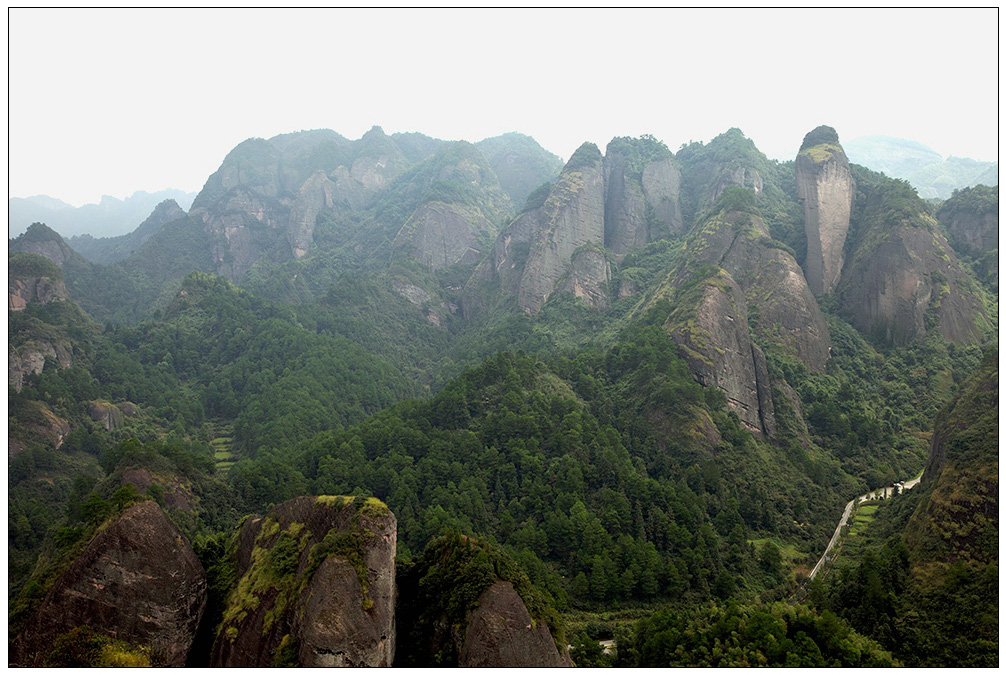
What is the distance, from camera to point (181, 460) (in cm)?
6719

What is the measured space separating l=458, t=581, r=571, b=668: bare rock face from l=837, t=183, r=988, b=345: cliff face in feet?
309

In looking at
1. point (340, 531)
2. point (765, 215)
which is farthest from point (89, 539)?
point (765, 215)

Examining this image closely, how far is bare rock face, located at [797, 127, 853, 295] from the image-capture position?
113m

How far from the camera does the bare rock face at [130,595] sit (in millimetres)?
27188

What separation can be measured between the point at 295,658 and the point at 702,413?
205ft

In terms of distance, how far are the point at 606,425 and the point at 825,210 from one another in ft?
226

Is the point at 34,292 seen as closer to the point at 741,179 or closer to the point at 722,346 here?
the point at 722,346

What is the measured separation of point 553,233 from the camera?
518 feet

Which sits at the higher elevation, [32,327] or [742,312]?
[742,312]

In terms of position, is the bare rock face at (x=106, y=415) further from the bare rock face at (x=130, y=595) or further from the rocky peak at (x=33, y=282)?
the bare rock face at (x=130, y=595)

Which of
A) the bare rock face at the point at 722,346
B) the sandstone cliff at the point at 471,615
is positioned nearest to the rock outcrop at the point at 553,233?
the bare rock face at the point at 722,346

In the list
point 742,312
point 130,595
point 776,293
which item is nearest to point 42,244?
point 742,312

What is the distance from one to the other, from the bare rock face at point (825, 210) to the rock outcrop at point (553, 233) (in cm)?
5402

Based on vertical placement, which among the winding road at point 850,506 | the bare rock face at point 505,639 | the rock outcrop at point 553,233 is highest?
the rock outcrop at point 553,233
